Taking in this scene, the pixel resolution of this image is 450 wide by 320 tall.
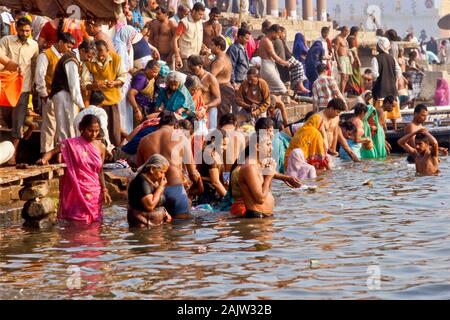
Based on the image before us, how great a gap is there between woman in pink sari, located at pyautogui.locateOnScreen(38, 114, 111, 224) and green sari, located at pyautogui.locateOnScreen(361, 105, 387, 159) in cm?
836

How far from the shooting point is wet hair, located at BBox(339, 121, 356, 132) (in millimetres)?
20234

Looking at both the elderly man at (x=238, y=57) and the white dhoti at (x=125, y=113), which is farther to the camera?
the elderly man at (x=238, y=57)

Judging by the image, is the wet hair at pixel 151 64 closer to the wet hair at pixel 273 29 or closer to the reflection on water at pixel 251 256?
the reflection on water at pixel 251 256

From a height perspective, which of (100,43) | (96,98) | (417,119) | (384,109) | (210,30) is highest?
(210,30)

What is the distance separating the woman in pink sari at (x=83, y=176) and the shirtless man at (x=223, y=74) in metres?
5.62

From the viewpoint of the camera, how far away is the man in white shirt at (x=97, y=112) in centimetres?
1460

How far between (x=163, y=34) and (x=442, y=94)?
487 inches

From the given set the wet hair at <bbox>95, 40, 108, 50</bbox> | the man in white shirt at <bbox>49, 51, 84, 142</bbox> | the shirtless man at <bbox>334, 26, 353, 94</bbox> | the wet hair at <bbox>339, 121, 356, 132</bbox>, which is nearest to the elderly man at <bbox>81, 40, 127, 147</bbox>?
the wet hair at <bbox>95, 40, 108, 50</bbox>

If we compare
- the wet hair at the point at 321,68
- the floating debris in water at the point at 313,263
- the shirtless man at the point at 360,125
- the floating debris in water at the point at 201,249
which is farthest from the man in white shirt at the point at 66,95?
the wet hair at the point at 321,68

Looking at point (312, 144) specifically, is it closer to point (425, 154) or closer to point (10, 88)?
point (425, 154)

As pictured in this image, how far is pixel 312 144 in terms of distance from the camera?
59.7ft

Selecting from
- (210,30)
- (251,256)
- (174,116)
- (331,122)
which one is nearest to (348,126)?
(331,122)

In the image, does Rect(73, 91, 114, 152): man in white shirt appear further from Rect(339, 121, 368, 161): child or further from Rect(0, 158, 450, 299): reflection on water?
Rect(339, 121, 368, 161): child

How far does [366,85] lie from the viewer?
26188mm
